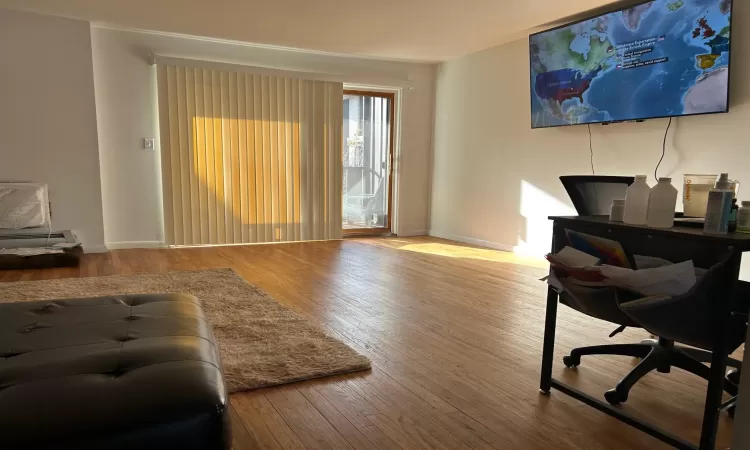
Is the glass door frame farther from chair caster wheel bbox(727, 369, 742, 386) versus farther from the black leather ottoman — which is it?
the black leather ottoman

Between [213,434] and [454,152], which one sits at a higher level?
[454,152]

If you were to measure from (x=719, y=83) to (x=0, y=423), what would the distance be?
4326mm

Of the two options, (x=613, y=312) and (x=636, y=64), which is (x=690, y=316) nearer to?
(x=613, y=312)

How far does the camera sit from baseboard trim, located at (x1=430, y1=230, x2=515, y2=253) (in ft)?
18.5

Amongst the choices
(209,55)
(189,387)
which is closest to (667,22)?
(189,387)

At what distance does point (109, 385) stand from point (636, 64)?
4.26m

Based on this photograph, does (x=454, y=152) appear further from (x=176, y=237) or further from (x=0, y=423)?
(x=0, y=423)

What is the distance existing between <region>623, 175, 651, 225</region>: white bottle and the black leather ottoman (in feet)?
5.02

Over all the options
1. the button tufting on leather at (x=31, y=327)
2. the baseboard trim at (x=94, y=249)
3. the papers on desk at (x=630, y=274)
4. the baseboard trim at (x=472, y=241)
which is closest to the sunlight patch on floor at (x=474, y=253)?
the baseboard trim at (x=472, y=241)

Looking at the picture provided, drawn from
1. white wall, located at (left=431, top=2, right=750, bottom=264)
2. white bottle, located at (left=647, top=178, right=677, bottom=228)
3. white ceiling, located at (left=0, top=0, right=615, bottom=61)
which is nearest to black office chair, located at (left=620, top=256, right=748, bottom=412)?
white bottle, located at (left=647, top=178, right=677, bottom=228)

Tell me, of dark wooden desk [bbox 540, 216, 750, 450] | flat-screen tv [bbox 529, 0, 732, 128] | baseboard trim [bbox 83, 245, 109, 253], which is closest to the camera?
dark wooden desk [bbox 540, 216, 750, 450]

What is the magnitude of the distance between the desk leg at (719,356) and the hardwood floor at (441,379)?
209mm

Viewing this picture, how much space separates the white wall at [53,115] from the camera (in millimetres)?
4543

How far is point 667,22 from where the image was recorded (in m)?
3.61
